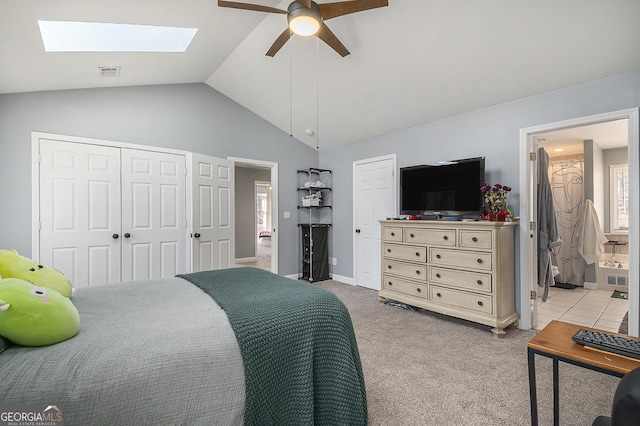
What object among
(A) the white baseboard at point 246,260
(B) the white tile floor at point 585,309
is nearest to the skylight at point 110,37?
(B) the white tile floor at point 585,309

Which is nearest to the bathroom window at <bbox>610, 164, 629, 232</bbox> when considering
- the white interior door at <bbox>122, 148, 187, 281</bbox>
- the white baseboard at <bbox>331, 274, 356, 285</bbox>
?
the white baseboard at <bbox>331, 274, 356, 285</bbox>

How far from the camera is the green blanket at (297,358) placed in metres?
1.25

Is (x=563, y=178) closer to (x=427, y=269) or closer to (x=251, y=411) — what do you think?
(x=427, y=269)

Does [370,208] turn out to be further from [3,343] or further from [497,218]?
[3,343]

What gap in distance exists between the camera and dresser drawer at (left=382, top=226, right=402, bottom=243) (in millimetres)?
3639

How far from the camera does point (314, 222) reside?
5527 millimetres

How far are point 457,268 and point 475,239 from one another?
359mm

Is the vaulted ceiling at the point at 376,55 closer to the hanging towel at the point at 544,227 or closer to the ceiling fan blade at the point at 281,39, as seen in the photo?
the ceiling fan blade at the point at 281,39

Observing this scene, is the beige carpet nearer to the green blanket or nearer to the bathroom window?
the green blanket

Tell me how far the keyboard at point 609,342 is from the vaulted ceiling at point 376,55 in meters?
2.20

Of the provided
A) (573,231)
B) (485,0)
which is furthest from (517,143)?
(573,231)

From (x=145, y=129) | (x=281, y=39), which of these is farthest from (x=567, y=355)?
(x=145, y=129)

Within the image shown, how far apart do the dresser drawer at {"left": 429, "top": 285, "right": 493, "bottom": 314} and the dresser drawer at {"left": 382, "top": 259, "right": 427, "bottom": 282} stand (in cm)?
18

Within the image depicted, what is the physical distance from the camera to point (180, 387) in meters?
1.10
